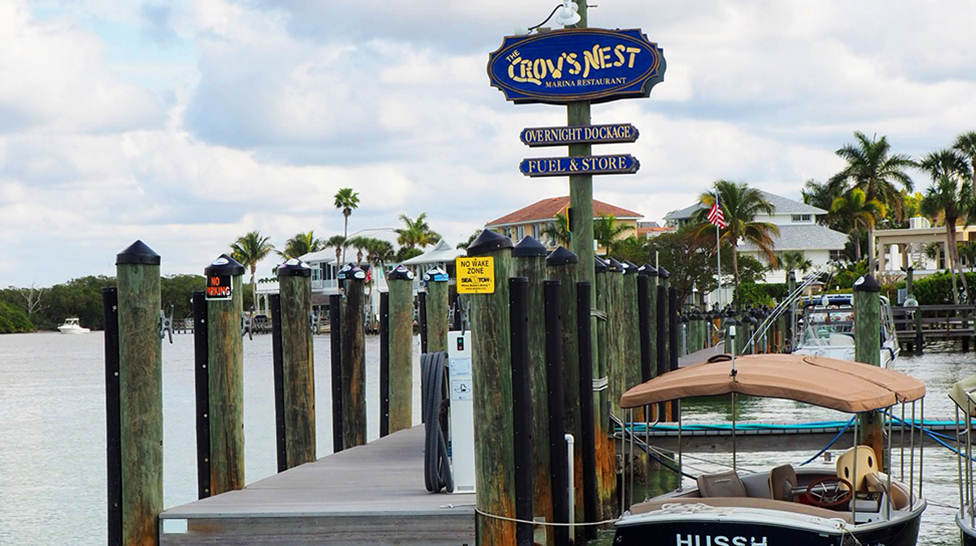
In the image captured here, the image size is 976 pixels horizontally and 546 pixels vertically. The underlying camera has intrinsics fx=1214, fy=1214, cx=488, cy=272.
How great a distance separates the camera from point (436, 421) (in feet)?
34.6

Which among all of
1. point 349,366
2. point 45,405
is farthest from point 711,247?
point 349,366

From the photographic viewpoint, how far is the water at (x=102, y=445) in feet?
57.6

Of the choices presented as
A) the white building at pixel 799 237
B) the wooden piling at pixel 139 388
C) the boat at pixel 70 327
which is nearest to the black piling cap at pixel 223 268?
the wooden piling at pixel 139 388

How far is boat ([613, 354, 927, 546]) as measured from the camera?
29.4 feet

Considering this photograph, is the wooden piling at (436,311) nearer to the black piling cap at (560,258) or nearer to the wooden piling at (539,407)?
the black piling cap at (560,258)

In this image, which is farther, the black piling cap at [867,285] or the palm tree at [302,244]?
the palm tree at [302,244]

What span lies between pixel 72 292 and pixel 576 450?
113m

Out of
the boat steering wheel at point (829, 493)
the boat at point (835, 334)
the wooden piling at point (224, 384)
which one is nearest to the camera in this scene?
the boat steering wheel at point (829, 493)

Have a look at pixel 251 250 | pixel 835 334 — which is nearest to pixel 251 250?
pixel 251 250

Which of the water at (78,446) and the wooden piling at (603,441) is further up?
the wooden piling at (603,441)

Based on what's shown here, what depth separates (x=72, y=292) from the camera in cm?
11719

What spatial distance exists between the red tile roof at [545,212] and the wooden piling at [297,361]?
8315cm

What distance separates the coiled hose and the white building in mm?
74130

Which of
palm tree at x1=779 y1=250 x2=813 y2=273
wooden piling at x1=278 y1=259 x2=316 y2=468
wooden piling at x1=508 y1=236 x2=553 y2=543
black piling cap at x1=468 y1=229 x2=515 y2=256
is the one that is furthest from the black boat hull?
palm tree at x1=779 y1=250 x2=813 y2=273
